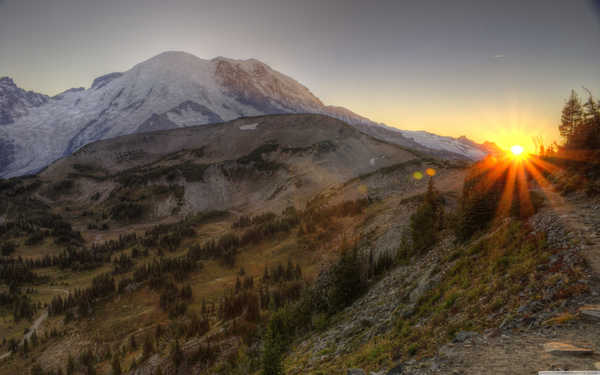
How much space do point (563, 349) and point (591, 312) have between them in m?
1.44

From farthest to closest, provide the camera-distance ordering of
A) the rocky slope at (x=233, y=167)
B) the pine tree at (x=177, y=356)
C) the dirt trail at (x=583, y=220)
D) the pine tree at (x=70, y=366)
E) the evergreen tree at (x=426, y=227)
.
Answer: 1. the rocky slope at (x=233, y=167)
2. the pine tree at (x=70, y=366)
3. the evergreen tree at (x=426, y=227)
4. the pine tree at (x=177, y=356)
5. the dirt trail at (x=583, y=220)

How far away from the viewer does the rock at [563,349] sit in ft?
15.1

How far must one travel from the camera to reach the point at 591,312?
216 inches

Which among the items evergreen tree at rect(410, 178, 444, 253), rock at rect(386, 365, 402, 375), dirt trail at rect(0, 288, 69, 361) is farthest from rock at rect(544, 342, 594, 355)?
dirt trail at rect(0, 288, 69, 361)

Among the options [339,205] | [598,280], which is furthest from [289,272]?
[598,280]

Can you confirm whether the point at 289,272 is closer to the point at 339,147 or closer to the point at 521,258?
the point at 521,258

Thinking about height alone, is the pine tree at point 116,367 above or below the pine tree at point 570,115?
below

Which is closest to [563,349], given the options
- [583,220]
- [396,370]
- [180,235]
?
[396,370]

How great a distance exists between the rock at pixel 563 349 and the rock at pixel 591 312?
41.4 inches

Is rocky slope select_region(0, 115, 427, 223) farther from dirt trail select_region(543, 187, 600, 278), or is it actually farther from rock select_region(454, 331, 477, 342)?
rock select_region(454, 331, 477, 342)

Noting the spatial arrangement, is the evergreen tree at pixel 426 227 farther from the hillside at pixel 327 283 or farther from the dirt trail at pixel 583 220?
the dirt trail at pixel 583 220

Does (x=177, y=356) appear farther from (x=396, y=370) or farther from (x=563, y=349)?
(x=563, y=349)

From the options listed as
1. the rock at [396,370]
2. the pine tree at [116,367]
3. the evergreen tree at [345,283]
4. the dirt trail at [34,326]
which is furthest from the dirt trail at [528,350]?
the dirt trail at [34,326]

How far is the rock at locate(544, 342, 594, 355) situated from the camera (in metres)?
4.59
